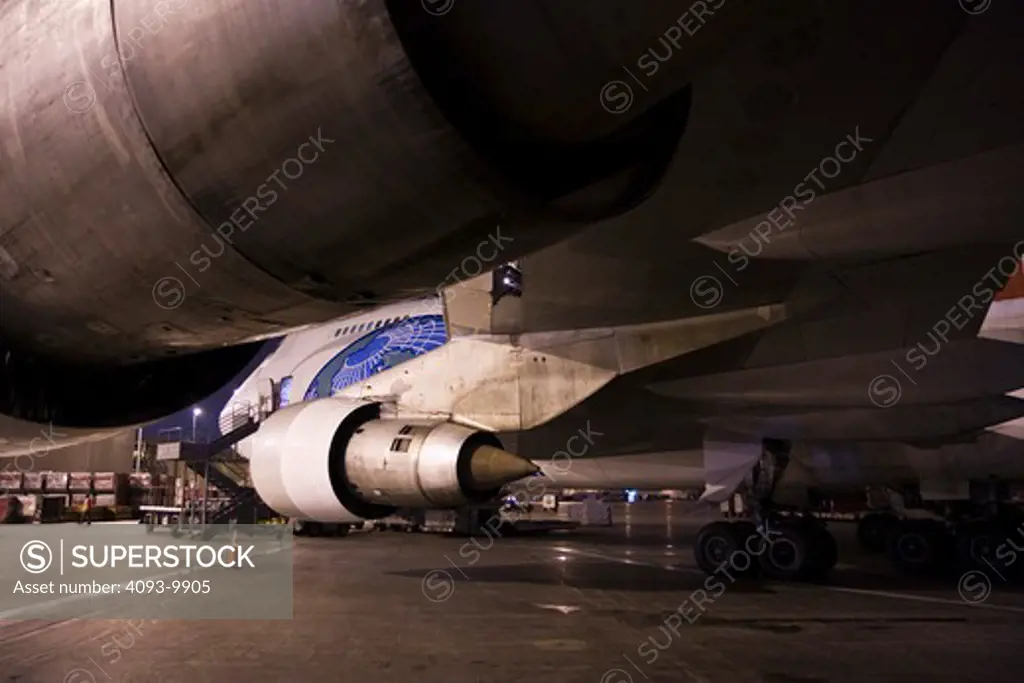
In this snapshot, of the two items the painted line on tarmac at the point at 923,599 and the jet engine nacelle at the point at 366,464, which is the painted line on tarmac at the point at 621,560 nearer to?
the painted line on tarmac at the point at 923,599

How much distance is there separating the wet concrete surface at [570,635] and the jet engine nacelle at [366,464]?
125 cm

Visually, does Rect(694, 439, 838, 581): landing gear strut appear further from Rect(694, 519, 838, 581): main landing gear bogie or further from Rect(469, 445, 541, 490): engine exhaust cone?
Rect(469, 445, 541, 490): engine exhaust cone

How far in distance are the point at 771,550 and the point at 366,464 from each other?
6472mm

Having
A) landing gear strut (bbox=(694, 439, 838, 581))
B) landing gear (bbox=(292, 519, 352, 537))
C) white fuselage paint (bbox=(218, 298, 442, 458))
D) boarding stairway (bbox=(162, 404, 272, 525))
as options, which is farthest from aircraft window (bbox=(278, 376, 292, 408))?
landing gear strut (bbox=(694, 439, 838, 581))

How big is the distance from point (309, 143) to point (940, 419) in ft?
33.0

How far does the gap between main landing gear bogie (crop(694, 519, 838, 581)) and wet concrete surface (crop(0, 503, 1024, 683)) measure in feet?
0.95

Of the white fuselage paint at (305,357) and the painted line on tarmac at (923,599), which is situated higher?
the white fuselage paint at (305,357)

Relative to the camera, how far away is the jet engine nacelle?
7844mm

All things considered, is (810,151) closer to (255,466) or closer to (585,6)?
(585,6)

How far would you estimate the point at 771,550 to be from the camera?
35.8 ft

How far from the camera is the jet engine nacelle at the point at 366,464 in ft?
25.7

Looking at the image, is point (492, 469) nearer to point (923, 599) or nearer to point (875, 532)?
point (923, 599)

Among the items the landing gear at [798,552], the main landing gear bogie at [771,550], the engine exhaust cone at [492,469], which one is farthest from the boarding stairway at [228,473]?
the landing gear at [798,552]

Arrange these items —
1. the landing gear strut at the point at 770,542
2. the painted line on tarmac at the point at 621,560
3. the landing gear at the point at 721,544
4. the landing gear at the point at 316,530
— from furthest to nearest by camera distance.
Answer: the landing gear at the point at 316,530 < the painted line on tarmac at the point at 621,560 < the landing gear at the point at 721,544 < the landing gear strut at the point at 770,542
